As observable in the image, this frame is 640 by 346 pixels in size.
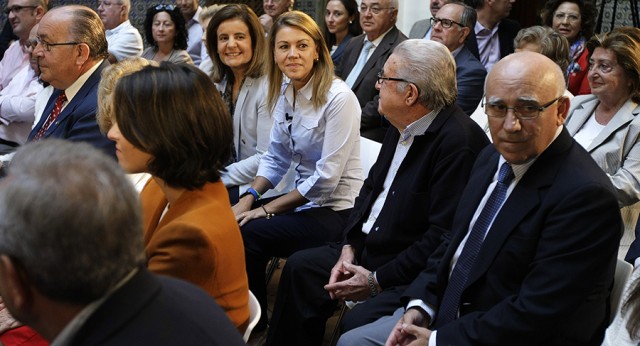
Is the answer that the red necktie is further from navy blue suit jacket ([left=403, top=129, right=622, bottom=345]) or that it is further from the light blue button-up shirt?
navy blue suit jacket ([left=403, top=129, right=622, bottom=345])

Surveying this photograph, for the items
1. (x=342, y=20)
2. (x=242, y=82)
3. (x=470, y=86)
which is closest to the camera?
(x=242, y=82)

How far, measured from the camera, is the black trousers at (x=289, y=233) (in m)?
3.66

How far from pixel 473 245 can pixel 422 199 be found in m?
0.55

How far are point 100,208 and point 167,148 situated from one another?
0.88 meters

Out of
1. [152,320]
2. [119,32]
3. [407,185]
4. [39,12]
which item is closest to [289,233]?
[407,185]

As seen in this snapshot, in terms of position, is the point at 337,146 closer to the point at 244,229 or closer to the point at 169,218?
the point at 244,229

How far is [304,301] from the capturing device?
3314 millimetres

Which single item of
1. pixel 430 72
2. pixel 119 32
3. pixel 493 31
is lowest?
pixel 119 32

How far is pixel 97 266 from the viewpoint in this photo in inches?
49.8

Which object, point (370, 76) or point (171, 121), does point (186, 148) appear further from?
point (370, 76)

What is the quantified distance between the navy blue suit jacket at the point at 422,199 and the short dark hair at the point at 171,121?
1.02 metres

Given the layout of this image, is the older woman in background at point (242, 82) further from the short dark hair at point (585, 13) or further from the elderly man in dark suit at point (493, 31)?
the short dark hair at point (585, 13)

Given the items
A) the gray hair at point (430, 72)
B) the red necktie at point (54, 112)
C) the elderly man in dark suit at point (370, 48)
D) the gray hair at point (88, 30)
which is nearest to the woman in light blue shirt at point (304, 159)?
the gray hair at point (430, 72)

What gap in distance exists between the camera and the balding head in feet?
7.63
